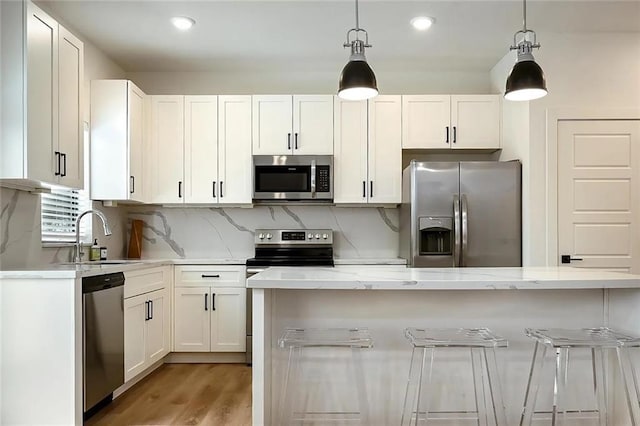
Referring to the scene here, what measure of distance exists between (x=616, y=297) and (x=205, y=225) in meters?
3.51

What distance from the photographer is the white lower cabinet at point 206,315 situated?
4.33 metres

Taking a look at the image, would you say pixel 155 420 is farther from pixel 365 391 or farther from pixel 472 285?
pixel 472 285

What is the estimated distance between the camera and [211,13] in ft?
11.6

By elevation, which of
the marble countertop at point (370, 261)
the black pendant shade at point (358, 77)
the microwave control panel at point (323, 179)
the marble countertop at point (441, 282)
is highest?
the black pendant shade at point (358, 77)

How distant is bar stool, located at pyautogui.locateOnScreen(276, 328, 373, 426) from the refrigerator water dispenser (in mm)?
1748

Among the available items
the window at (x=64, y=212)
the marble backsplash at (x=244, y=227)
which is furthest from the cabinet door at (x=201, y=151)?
the window at (x=64, y=212)

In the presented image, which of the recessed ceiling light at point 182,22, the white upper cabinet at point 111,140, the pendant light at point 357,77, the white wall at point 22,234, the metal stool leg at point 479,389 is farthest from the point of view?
the white upper cabinet at point 111,140

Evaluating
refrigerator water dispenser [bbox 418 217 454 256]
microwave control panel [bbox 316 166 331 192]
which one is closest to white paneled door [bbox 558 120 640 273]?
refrigerator water dispenser [bbox 418 217 454 256]

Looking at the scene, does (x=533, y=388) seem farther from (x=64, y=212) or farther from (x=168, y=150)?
(x=168, y=150)

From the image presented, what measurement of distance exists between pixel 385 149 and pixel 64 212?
8.67 ft

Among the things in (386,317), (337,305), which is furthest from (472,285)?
(337,305)

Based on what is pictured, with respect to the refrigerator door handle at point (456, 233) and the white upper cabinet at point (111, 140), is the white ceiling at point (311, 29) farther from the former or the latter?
the refrigerator door handle at point (456, 233)

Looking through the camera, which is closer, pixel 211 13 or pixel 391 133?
pixel 211 13

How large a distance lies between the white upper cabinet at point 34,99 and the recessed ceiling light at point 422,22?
2.34 metres
